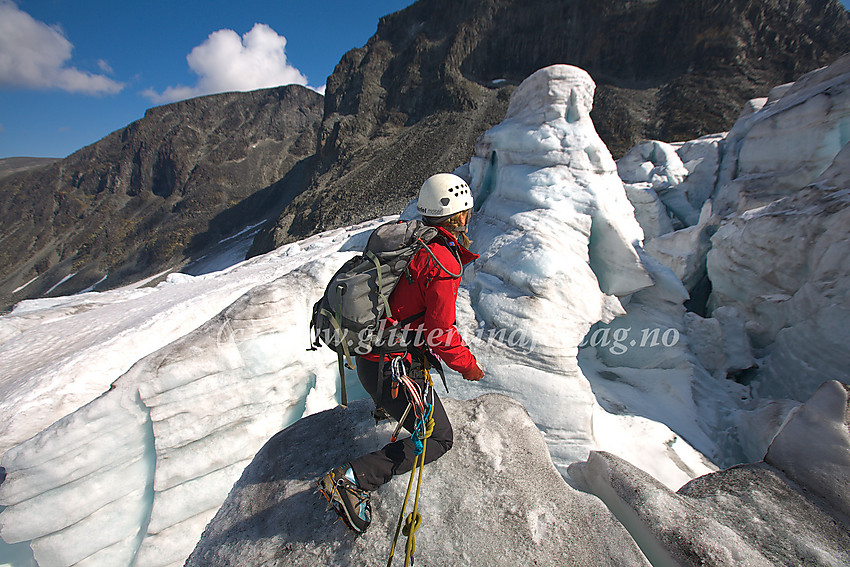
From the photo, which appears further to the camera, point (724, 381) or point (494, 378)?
point (724, 381)

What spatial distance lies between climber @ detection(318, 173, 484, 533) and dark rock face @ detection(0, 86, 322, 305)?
2251 inches

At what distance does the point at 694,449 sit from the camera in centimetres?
475

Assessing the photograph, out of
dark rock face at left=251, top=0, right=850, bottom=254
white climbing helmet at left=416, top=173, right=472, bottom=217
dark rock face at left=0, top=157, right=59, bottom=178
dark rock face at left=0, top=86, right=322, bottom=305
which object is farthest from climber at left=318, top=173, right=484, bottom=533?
dark rock face at left=0, top=157, right=59, bottom=178

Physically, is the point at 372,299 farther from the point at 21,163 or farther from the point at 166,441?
the point at 21,163

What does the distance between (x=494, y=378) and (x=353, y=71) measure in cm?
6464

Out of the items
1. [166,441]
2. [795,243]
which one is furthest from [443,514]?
[795,243]

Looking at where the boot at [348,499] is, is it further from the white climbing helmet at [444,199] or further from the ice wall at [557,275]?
the ice wall at [557,275]

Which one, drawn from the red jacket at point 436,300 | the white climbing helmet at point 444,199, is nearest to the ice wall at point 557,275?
the red jacket at point 436,300

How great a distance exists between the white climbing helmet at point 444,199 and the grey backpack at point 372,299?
203 millimetres

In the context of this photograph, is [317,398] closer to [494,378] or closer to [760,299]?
[494,378]

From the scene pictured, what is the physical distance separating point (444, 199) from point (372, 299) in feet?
2.75

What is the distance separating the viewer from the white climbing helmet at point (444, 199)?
7.80ft

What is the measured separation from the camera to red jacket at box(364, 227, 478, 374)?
2021mm

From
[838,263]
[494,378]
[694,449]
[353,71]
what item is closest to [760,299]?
[838,263]
